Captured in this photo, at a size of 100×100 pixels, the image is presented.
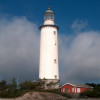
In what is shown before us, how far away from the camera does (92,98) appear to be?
26797 millimetres

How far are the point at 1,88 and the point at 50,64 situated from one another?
8789 millimetres

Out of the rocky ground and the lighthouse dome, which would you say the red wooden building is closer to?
the rocky ground

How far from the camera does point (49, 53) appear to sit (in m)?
34.2

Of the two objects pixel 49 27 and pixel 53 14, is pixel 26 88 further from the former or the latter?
pixel 53 14

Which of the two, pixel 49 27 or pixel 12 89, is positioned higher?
pixel 49 27

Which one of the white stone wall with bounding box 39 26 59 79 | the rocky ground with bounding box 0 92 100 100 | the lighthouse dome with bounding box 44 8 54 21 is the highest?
the lighthouse dome with bounding box 44 8 54 21

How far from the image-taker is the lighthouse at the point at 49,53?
33594mm

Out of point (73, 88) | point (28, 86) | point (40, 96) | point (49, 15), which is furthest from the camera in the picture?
point (49, 15)

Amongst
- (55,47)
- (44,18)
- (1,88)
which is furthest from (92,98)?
(44,18)

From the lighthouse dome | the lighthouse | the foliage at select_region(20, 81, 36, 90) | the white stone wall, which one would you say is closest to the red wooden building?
the lighthouse

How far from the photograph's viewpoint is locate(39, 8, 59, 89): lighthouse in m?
→ 33.6

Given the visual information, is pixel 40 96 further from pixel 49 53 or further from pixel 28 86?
pixel 49 53

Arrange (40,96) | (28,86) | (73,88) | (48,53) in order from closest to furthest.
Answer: (40,96) < (28,86) < (73,88) < (48,53)

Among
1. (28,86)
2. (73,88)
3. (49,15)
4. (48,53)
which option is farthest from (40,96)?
(49,15)
